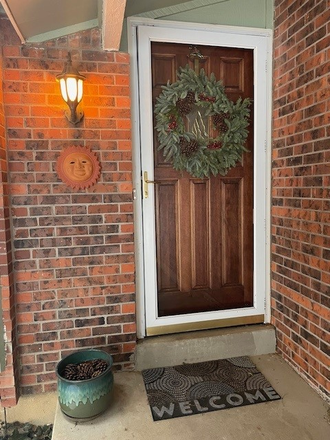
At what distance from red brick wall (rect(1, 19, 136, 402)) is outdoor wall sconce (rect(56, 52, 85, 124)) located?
0.42ft

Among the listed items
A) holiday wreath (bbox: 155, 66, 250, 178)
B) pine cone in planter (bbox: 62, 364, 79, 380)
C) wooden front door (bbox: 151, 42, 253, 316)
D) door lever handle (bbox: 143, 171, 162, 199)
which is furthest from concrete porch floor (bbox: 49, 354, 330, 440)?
holiday wreath (bbox: 155, 66, 250, 178)

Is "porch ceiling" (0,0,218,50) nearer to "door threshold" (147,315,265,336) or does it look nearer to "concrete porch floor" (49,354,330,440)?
"door threshold" (147,315,265,336)

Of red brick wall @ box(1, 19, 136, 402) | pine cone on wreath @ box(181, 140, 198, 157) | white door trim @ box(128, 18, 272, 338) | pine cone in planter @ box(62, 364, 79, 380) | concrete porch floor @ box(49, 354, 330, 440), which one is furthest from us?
pine cone on wreath @ box(181, 140, 198, 157)

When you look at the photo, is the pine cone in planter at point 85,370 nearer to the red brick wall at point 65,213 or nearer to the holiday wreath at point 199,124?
the red brick wall at point 65,213

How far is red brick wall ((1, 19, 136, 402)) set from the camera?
1.95 metres

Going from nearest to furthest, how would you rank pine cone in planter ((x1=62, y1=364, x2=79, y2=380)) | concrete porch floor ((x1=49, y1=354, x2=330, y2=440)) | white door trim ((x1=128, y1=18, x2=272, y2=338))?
concrete porch floor ((x1=49, y1=354, x2=330, y2=440)), pine cone in planter ((x1=62, y1=364, x2=79, y2=380)), white door trim ((x1=128, y1=18, x2=272, y2=338))

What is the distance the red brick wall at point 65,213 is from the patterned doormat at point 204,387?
317 millimetres

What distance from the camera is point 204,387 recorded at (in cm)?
199

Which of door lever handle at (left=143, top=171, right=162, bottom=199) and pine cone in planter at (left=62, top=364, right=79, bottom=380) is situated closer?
pine cone in planter at (left=62, top=364, right=79, bottom=380)

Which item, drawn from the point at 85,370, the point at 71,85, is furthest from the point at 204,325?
the point at 71,85

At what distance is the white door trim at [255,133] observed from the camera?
215 centimetres

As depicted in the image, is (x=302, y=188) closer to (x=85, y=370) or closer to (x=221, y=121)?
(x=221, y=121)

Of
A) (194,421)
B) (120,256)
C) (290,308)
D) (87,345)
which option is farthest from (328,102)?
(87,345)

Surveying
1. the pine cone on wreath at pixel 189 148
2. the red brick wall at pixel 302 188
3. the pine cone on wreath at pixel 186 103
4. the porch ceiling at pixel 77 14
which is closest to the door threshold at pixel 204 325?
the red brick wall at pixel 302 188
